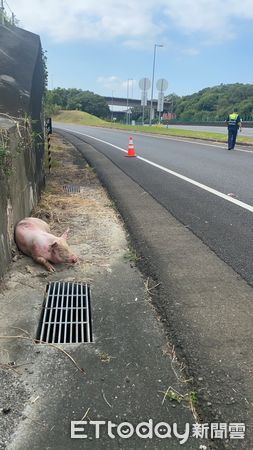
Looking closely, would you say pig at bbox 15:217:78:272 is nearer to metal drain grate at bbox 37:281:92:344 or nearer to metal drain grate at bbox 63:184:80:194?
metal drain grate at bbox 37:281:92:344

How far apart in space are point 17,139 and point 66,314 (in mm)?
2514

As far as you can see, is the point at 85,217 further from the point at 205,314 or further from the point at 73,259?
the point at 205,314

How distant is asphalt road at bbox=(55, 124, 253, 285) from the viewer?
4948 mm

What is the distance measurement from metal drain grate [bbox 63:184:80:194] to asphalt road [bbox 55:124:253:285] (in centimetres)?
139

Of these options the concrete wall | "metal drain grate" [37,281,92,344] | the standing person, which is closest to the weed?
"metal drain grate" [37,281,92,344]

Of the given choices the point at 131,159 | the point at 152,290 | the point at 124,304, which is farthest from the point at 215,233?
the point at 131,159

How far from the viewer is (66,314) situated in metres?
3.58

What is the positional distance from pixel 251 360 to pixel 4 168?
2.91 m

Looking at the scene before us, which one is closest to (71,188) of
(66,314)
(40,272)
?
(40,272)

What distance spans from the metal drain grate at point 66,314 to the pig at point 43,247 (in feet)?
1.37

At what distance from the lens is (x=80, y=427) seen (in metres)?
2.25

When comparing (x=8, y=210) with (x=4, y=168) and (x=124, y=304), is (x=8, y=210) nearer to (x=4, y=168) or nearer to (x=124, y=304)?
(x=4, y=168)

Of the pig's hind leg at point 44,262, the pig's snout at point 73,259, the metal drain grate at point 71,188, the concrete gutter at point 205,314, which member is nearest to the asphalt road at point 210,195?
the concrete gutter at point 205,314

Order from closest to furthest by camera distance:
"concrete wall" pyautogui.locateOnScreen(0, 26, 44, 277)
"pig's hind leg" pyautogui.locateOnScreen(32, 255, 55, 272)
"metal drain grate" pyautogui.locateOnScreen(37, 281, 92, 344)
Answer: "metal drain grate" pyautogui.locateOnScreen(37, 281, 92, 344) → "concrete wall" pyautogui.locateOnScreen(0, 26, 44, 277) → "pig's hind leg" pyautogui.locateOnScreen(32, 255, 55, 272)
